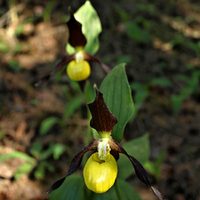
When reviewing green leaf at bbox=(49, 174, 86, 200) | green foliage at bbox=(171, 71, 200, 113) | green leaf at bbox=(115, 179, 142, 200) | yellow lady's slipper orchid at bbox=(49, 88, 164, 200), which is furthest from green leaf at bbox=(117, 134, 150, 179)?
green foliage at bbox=(171, 71, 200, 113)

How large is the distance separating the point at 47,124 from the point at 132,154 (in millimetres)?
1464

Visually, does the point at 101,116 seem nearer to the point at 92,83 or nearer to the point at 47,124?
the point at 47,124

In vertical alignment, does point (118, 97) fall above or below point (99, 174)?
above

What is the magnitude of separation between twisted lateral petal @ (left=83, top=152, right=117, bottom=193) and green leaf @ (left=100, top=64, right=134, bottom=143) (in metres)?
0.22

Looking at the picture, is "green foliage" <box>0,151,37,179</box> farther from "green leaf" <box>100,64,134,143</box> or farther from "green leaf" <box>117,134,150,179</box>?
"green leaf" <box>100,64,134,143</box>

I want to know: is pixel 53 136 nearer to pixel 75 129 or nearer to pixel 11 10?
pixel 75 129

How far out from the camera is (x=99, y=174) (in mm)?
1312

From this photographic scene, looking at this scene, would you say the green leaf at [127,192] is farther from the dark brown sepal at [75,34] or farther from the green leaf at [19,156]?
the dark brown sepal at [75,34]

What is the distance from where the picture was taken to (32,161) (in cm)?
260

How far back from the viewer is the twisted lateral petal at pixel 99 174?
4.23 ft

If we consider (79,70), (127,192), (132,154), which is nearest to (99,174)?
(127,192)

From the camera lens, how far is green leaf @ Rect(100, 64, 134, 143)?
4.95 ft

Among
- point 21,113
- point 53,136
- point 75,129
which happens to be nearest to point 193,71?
point 75,129

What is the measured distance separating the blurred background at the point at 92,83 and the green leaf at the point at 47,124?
0.03 meters
